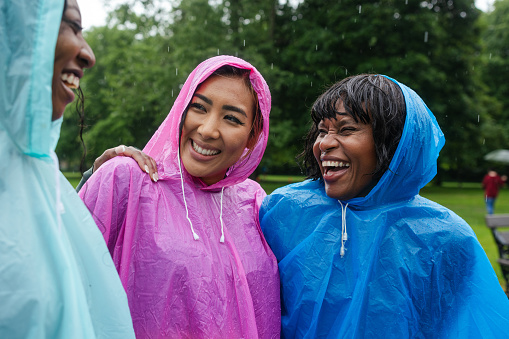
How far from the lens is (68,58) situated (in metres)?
1.20

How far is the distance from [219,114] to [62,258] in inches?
42.8

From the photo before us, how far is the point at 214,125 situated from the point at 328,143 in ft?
1.75

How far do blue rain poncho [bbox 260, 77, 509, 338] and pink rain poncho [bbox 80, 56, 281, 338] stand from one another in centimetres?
17

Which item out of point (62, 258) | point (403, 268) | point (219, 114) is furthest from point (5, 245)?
point (403, 268)

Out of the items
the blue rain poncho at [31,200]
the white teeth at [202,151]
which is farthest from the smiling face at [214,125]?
the blue rain poncho at [31,200]

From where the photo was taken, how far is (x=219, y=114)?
6.70 feet

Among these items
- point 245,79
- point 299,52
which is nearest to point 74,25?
point 245,79

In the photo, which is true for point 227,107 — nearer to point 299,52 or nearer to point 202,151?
point 202,151

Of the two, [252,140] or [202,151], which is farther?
[252,140]

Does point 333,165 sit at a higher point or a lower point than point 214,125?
lower

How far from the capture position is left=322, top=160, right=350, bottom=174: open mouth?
2.12m

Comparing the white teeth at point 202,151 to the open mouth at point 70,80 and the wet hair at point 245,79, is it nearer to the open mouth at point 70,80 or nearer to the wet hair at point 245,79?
the wet hair at point 245,79

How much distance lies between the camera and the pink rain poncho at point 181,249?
69.0 inches

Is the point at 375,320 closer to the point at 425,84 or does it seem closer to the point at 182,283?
the point at 182,283
